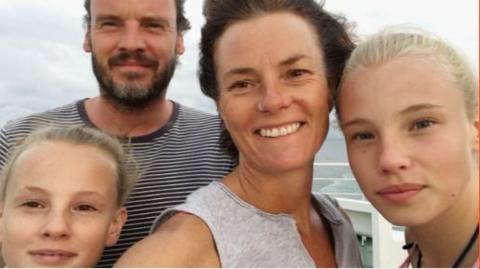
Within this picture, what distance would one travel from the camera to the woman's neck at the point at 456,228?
5.15ft

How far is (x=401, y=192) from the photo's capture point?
1521mm

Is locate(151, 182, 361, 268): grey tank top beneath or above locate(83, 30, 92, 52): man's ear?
beneath

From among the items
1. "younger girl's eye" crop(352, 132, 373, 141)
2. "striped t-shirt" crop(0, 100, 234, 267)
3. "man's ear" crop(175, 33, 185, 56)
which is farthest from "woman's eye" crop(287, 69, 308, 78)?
"man's ear" crop(175, 33, 185, 56)

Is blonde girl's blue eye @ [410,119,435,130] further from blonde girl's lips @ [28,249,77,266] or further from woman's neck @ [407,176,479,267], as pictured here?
blonde girl's lips @ [28,249,77,266]

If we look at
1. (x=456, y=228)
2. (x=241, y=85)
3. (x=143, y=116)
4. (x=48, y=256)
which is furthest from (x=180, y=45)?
(x=456, y=228)

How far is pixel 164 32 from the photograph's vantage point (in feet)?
9.35

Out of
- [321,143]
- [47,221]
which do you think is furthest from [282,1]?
[47,221]

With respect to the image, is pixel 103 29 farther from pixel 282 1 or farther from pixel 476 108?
pixel 476 108

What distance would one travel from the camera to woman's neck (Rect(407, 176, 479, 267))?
1.57 metres

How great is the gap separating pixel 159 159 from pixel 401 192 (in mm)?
1325

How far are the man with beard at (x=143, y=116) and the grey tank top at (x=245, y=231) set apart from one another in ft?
2.13

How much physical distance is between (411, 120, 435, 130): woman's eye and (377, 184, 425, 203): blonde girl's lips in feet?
0.56

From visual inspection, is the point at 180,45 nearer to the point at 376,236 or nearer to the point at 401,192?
the point at 401,192

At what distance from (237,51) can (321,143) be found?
46cm
